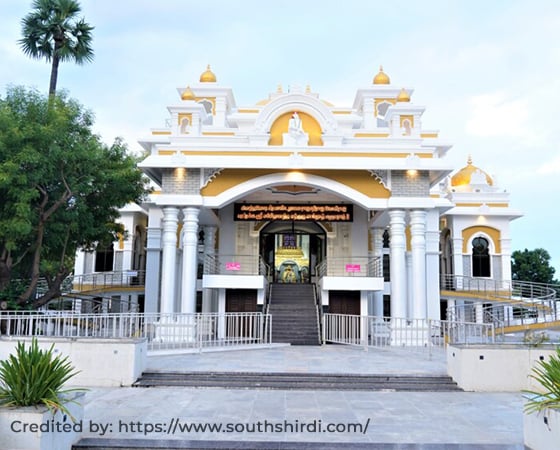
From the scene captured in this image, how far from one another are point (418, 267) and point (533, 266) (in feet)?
80.8

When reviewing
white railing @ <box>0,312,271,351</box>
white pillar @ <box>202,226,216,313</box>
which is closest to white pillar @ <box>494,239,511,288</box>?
white pillar @ <box>202,226,216,313</box>

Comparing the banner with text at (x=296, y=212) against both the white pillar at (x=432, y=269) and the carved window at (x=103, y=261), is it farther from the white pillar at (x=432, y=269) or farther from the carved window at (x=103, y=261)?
the carved window at (x=103, y=261)

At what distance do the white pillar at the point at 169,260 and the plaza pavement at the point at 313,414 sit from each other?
5.09 m

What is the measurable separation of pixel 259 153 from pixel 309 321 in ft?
17.7

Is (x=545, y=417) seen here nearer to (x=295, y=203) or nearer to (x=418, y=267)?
(x=418, y=267)

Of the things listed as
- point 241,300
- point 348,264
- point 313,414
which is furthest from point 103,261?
point 313,414

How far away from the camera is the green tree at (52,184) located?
12.6 meters

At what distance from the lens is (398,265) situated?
14977 millimetres

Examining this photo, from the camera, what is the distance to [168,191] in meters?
15.2

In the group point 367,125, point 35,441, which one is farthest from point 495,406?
point 367,125

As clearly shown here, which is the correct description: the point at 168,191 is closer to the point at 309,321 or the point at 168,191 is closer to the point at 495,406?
the point at 309,321

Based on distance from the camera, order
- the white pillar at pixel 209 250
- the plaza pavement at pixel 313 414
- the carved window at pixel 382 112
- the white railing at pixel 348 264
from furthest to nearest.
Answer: the carved window at pixel 382 112
the white railing at pixel 348 264
the white pillar at pixel 209 250
the plaza pavement at pixel 313 414

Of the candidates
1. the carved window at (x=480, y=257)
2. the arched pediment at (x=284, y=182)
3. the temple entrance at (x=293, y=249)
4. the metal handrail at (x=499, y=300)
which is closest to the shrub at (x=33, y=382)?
the arched pediment at (x=284, y=182)

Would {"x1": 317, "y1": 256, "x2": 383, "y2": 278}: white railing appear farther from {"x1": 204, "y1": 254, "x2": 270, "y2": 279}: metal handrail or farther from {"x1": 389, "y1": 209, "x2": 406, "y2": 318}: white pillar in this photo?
{"x1": 389, "y1": 209, "x2": 406, "y2": 318}: white pillar
